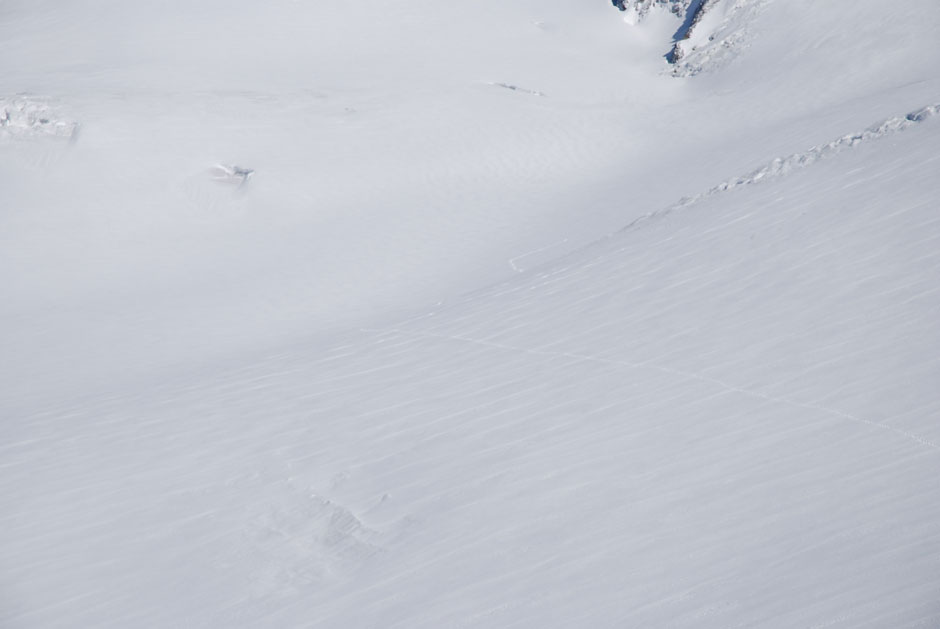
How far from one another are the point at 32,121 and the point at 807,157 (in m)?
11.6

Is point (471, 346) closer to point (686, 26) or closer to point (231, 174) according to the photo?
point (231, 174)

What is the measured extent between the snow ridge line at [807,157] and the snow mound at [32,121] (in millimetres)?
9360

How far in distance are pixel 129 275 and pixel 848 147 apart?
355 inches

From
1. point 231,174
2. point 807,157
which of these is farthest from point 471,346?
point 231,174

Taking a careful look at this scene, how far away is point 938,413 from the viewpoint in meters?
3.86

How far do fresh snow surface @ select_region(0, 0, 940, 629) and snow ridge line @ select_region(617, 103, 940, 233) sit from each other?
2.4 inches

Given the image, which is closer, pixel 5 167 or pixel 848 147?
pixel 848 147

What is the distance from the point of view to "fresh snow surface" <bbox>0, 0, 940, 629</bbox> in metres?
3.72

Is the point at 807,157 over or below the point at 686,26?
below

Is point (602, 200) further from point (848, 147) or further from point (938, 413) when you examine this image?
point (938, 413)

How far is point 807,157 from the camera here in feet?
27.2

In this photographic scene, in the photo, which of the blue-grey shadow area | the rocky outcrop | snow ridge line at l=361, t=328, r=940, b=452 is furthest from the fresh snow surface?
the blue-grey shadow area

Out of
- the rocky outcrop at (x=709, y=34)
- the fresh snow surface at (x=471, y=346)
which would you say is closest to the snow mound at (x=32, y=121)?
the fresh snow surface at (x=471, y=346)

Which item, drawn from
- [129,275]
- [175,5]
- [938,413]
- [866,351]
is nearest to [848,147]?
[866,351]
